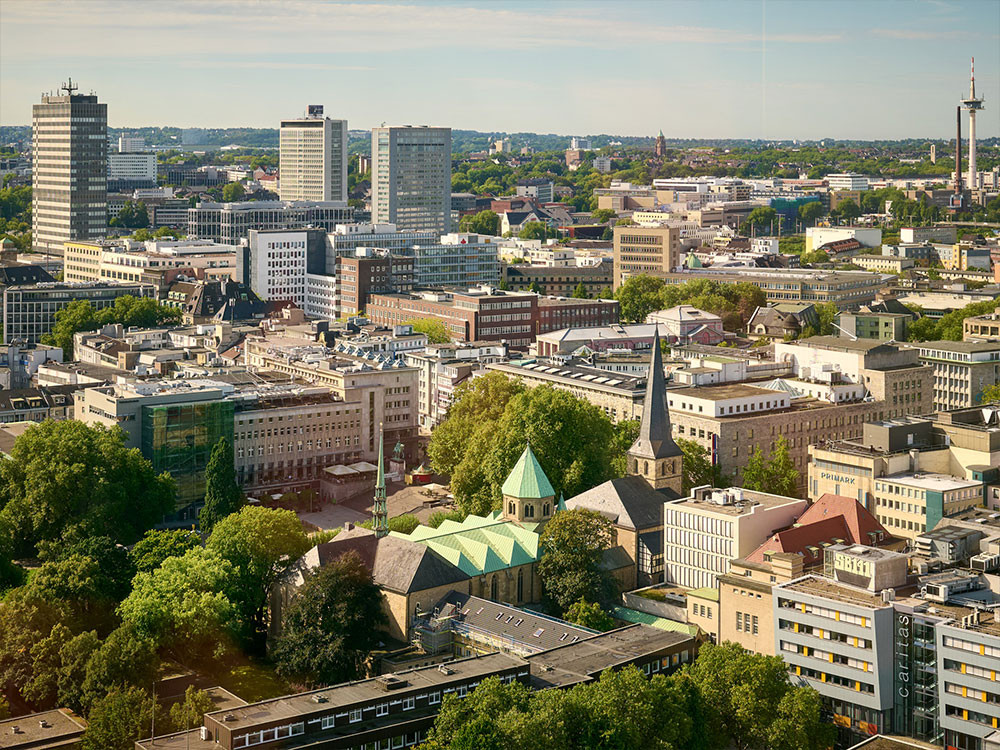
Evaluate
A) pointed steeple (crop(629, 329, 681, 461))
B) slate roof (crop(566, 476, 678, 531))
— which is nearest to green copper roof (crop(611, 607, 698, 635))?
slate roof (crop(566, 476, 678, 531))

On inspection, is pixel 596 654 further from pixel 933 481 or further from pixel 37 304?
pixel 37 304

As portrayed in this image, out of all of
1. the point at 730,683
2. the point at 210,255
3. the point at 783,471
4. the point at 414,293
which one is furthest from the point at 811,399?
the point at 210,255

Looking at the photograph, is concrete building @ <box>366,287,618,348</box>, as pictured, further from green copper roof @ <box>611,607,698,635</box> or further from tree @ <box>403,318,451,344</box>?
green copper roof @ <box>611,607,698,635</box>

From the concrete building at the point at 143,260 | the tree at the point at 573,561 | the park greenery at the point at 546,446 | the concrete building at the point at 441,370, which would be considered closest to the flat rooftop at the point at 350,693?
the tree at the point at 573,561

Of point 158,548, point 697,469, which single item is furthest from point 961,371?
point 158,548

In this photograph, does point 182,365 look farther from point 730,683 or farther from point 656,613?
point 730,683

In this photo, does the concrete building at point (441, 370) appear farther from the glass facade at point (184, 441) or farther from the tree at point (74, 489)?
the tree at point (74, 489)
